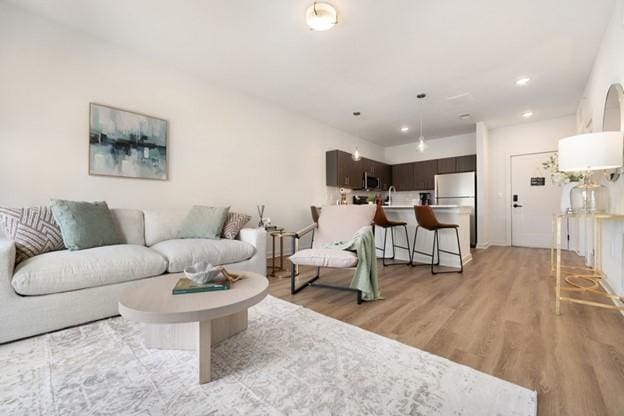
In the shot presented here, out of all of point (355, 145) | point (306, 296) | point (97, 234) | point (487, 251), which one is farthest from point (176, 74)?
point (487, 251)

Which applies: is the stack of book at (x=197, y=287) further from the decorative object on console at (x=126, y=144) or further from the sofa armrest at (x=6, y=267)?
the decorative object on console at (x=126, y=144)

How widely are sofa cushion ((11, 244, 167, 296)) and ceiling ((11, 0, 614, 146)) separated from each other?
2171 millimetres

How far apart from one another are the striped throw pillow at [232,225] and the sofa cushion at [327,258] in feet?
3.27

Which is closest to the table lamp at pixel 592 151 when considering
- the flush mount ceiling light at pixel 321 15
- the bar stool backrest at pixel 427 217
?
the bar stool backrest at pixel 427 217

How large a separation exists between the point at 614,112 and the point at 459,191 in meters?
3.80

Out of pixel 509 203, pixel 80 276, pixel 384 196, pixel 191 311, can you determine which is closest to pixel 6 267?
pixel 80 276

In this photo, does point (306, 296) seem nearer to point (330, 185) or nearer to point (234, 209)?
point (234, 209)

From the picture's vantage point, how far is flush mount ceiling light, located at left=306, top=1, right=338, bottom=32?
226cm

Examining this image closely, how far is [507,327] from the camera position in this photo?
1.87m

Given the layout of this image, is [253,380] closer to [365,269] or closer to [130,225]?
[365,269]

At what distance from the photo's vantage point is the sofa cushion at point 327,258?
2.34 m

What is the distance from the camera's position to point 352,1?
2258 millimetres

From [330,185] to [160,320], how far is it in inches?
184

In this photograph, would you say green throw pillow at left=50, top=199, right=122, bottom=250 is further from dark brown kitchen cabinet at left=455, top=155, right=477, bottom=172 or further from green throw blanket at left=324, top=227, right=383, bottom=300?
dark brown kitchen cabinet at left=455, top=155, right=477, bottom=172
